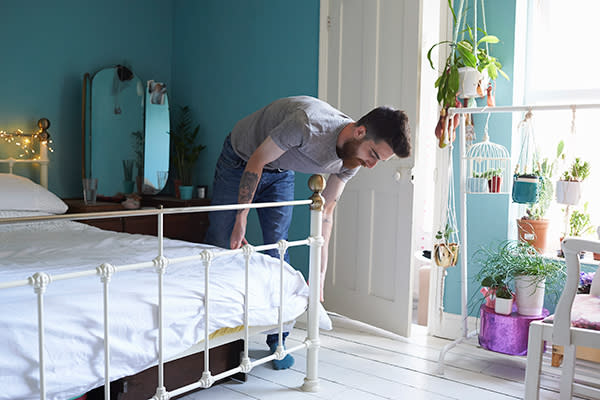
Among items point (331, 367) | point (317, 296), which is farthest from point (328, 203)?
point (331, 367)

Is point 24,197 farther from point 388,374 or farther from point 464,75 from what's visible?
point 464,75

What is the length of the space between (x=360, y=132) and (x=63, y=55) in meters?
2.56

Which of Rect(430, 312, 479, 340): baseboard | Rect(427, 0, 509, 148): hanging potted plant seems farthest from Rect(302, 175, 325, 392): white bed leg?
Rect(430, 312, 479, 340): baseboard

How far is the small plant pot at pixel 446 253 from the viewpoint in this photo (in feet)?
9.44

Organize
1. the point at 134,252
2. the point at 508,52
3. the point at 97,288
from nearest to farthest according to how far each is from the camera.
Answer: the point at 97,288, the point at 134,252, the point at 508,52

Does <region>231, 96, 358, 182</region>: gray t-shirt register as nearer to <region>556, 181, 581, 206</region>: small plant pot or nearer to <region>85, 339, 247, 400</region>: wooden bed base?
<region>85, 339, 247, 400</region>: wooden bed base

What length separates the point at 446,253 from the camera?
9.45 feet

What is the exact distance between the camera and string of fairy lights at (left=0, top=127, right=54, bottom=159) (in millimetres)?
3586

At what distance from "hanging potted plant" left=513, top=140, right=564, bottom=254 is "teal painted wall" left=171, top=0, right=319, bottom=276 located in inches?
51.8

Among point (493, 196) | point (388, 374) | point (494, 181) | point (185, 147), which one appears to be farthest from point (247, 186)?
point (185, 147)

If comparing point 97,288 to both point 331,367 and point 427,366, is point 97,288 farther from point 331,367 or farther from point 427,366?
point 427,366

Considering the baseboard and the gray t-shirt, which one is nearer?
the gray t-shirt

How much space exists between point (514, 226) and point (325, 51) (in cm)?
151

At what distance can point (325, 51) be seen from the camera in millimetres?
3549
